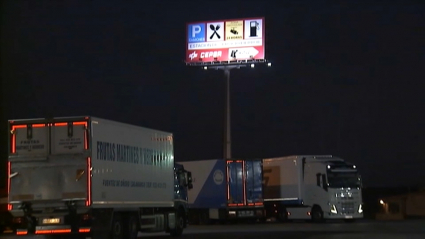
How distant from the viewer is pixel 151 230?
26.4 metres

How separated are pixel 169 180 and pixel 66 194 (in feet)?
22.0

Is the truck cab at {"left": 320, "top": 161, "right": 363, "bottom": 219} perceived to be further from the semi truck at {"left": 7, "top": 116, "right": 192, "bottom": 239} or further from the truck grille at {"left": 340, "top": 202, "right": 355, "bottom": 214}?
the semi truck at {"left": 7, "top": 116, "right": 192, "bottom": 239}

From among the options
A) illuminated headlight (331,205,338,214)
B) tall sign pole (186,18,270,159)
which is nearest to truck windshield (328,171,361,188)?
illuminated headlight (331,205,338,214)

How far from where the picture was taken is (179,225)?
29141 mm

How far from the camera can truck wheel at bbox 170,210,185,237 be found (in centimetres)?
2873

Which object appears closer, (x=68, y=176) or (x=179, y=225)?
(x=68, y=176)

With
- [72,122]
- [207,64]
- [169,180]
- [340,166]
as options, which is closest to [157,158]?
[169,180]

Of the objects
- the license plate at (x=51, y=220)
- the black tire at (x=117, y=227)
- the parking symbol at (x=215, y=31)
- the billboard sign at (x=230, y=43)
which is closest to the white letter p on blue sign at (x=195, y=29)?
the billboard sign at (x=230, y=43)

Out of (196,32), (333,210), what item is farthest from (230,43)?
(333,210)

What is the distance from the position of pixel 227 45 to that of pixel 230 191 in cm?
1823

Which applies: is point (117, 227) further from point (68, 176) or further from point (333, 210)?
point (333, 210)

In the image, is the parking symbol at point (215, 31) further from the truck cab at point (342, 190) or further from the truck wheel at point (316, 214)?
the truck wheel at point (316, 214)

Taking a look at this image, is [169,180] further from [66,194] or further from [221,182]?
[221,182]

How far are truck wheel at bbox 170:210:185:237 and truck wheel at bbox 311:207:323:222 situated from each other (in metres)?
11.5
